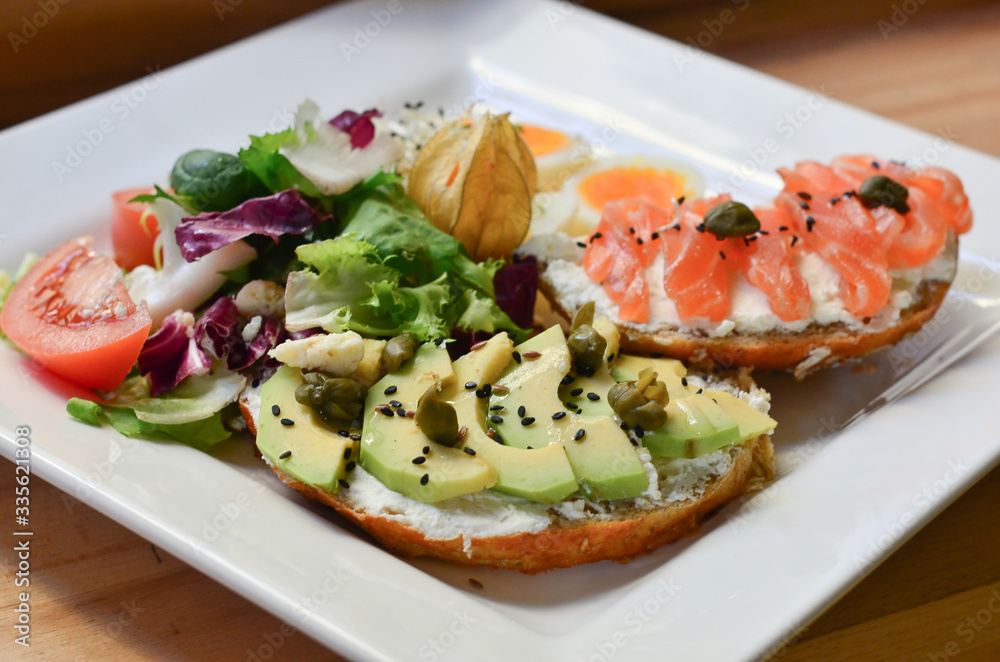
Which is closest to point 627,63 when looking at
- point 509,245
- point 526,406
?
point 509,245

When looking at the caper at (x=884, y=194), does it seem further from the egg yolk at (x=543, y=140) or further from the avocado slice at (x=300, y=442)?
the avocado slice at (x=300, y=442)

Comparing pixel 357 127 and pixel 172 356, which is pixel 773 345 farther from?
pixel 172 356

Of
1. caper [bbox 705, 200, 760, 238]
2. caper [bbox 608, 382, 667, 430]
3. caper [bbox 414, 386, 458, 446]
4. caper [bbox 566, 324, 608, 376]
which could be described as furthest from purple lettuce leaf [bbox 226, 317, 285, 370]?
caper [bbox 705, 200, 760, 238]

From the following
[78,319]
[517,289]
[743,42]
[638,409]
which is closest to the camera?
[638,409]

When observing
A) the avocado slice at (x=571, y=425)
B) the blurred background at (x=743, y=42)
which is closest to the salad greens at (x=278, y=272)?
the avocado slice at (x=571, y=425)

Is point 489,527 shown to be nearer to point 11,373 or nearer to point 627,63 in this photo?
point 11,373

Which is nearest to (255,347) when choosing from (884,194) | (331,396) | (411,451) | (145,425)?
(145,425)
